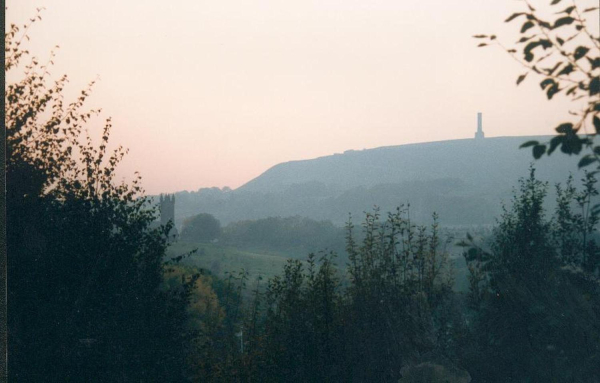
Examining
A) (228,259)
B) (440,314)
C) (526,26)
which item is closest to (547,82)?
(526,26)

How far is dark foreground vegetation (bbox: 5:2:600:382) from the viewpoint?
716 cm

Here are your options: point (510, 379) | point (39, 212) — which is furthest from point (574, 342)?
point (39, 212)

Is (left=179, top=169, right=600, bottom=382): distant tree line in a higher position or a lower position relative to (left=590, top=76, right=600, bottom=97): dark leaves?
lower

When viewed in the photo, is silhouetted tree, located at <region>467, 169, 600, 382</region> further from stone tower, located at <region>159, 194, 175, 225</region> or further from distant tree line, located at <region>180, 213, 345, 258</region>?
distant tree line, located at <region>180, 213, 345, 258</region>

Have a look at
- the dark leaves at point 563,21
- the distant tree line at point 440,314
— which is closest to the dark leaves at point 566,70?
the dark leaves at point 563,21

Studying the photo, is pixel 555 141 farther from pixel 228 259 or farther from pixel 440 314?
pixel 228 259

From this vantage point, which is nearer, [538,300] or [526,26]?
[526,26]

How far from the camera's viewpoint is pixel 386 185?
182ft

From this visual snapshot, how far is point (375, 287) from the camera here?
8148mm

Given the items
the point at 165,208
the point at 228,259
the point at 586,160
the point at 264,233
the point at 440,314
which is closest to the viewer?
the point at 586,160

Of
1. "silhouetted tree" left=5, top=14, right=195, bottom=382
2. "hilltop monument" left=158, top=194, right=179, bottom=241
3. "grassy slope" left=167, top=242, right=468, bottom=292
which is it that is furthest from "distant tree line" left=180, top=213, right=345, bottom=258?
"silhouetted tree" left=5, top=14, right=195, bottom=382

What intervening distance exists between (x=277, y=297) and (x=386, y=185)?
47.6 meters

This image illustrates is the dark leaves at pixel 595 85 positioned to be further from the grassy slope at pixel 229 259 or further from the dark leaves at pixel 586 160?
the grassy slope at pixel 229 259

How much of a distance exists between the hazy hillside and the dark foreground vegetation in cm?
1951
